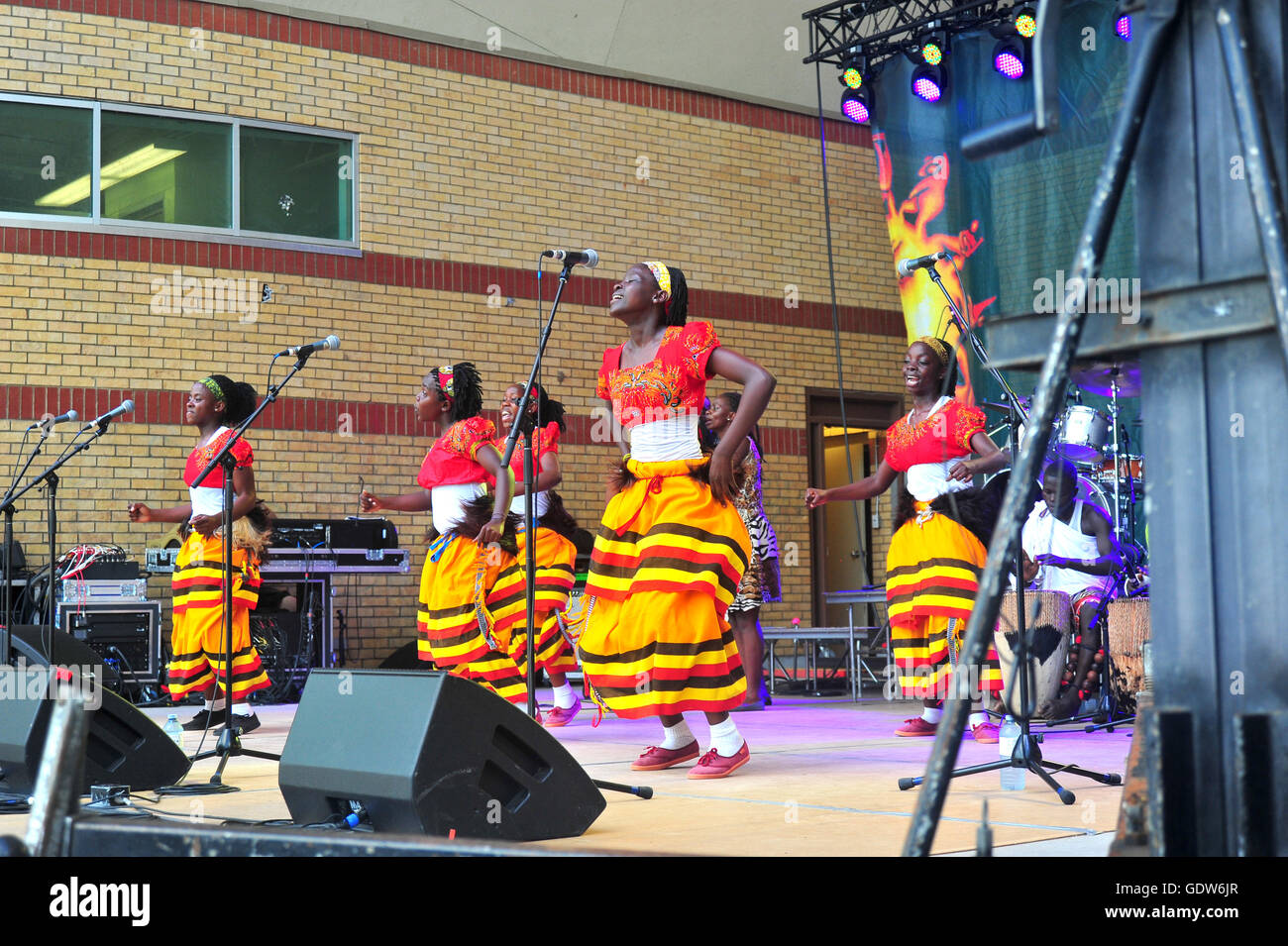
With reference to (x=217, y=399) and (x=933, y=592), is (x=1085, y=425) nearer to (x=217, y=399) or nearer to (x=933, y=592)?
(x=933, y=592)

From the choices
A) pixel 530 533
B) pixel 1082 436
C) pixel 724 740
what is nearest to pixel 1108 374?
pixel 530 533

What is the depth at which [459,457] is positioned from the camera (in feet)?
22.8

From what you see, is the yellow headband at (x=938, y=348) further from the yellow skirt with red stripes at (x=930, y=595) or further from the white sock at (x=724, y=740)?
the white sock at (x=724, y=740)

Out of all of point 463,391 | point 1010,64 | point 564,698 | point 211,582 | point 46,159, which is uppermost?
point 1010,64

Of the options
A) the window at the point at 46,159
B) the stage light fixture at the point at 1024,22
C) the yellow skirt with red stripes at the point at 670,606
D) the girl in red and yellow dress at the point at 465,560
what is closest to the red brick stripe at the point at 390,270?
the window at the point at 46,159

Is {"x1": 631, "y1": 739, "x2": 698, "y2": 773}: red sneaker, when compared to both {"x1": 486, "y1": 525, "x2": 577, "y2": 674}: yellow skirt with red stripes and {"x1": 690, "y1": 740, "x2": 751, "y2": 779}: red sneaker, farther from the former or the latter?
{"x1": 486, "y1": 525, "x2": 577, "y2": 674}: yellow skirt with red stripes

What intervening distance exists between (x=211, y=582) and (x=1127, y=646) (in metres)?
4.79

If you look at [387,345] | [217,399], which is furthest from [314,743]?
[387,345]

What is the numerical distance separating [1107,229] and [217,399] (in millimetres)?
6235

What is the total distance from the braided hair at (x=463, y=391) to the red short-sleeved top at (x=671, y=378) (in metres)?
2.30

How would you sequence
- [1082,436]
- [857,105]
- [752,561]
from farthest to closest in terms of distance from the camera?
[857,105]
[752,561]
[1082,436]

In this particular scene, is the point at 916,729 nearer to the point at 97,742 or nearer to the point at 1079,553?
the point at 1079,553

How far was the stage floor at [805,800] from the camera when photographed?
346 cm

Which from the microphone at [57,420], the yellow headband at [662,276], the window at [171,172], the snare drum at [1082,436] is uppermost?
the window at [171,172]
